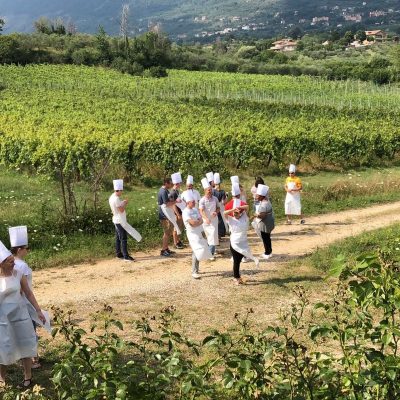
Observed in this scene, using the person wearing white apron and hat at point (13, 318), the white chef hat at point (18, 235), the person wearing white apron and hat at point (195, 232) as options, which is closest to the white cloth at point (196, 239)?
the person wearing white apron and hat at point (195, 232)

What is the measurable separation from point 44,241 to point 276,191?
7.72 meters

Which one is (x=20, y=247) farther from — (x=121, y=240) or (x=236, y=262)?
(x=121, y=240)

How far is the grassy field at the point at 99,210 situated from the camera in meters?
12.0

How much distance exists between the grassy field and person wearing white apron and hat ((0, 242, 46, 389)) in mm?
4907

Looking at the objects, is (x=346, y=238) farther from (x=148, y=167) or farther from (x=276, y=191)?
(x=148, y=167)

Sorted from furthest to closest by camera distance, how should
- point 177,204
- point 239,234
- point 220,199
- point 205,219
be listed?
1. point 220,199
2. point 177,204
3. point 205,219
4. point 239,234

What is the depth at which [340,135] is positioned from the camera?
24.8 metres

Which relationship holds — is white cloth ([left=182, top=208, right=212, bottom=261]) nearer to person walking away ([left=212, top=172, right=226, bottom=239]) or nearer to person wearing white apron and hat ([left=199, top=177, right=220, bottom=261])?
person wearing white apron and hat ([left=199, top=177, right=220, bottom=261])

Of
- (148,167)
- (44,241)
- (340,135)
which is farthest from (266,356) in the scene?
(340,135)

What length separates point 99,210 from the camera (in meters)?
13.3

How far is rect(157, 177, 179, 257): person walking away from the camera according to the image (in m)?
11.8

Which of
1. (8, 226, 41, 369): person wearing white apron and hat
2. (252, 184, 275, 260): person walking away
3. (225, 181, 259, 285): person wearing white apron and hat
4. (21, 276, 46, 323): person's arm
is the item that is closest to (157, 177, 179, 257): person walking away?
(252, 184, 275, 260): person walking away

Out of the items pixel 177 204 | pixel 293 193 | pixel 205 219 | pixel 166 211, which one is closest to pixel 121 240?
pixel 166 211

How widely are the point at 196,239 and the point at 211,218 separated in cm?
92
